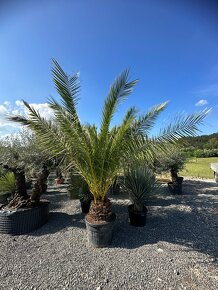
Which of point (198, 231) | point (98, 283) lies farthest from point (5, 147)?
point (198, 231)

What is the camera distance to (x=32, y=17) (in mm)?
3861

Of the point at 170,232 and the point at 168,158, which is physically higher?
the point at 168,158

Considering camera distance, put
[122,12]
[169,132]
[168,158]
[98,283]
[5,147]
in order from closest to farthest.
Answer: [98,283]
[169,132]
[122,12]
[5,147]
[168,158]

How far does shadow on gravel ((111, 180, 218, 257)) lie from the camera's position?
376cm

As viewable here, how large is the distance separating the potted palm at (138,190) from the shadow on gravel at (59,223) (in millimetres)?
1392

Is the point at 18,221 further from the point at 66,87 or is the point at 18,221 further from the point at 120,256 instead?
the point at 66,87

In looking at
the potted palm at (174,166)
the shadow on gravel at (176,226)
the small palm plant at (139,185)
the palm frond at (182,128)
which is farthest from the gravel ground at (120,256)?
the potted palm at (174,166)

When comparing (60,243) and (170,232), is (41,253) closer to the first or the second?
(60,243)

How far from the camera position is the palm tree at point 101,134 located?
3.68 meters

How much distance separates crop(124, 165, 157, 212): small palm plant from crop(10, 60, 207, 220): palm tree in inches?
40.4

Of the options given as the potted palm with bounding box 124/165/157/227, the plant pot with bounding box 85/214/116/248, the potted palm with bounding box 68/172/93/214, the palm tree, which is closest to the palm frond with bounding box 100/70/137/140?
the palm tree

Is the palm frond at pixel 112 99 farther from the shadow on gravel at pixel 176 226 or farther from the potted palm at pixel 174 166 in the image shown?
the potted palm at pixel 174 166

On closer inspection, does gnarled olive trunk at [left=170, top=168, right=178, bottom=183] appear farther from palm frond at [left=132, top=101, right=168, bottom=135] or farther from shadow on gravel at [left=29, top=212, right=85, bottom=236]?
palm frond at [left=132, top=101, right=168, bottom=135]

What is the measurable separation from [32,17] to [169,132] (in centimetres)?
383
